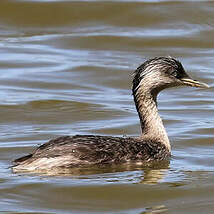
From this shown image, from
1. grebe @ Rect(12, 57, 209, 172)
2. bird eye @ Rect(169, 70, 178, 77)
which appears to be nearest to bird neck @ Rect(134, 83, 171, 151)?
grebe @ Rect(12, 57, 209, 172)

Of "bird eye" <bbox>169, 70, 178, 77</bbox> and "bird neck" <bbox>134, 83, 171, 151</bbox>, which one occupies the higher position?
"bird eye" <bbox>169, 70, 178, 77</bbox>

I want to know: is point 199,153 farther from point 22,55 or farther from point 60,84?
point 22,55

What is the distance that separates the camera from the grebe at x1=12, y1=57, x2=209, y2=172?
11.6m

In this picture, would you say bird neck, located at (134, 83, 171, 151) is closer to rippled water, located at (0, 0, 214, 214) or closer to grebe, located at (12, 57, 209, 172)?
grebe, located at (12, 57, 209, 172)

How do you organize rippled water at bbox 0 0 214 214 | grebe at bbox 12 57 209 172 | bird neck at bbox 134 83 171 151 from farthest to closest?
bird neck at bbox 134 83 171 151 < grebe at bbox 12 57 209 172 < rippled water at bbox 0 0 214 214

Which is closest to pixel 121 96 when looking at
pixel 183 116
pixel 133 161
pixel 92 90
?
pixel 92 90

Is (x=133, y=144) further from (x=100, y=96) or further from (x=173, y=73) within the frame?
(x=100, y=96)

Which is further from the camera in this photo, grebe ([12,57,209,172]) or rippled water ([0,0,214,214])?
grebe ([12,57,209,172])

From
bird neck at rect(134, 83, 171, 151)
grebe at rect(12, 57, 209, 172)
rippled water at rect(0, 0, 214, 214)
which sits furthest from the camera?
bird neck at rect(134, 83, 171, 151)

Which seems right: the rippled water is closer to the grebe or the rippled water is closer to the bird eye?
the grebe

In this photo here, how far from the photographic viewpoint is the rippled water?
10844 mm

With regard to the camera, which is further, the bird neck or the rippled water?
the bird neck

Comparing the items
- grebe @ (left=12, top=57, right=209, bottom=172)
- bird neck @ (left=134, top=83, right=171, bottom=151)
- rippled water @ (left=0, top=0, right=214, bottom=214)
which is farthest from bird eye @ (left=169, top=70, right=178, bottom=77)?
rippled water @ (left=0, top=0, right=214, bottom=214)

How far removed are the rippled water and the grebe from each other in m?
0.18
